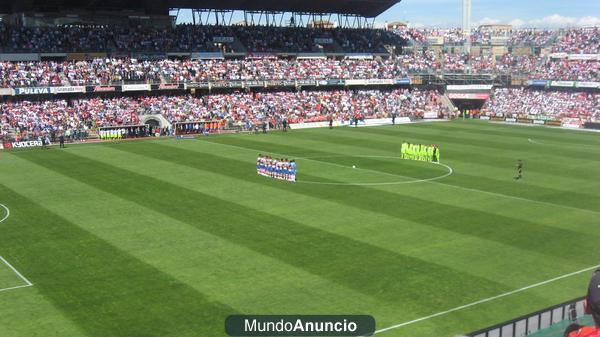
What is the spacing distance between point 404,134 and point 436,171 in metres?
20.3

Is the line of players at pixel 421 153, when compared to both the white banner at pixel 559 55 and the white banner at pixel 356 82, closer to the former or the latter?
the white banner at pixel 356 82

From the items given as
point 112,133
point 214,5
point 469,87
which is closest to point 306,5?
point 214,5

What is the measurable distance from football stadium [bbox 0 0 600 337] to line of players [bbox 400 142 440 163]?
0.52ft

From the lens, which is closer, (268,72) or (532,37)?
(268,72)

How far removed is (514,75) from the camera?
→ 3179 inches

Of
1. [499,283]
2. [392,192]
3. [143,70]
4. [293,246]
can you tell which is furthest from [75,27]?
[499,283]

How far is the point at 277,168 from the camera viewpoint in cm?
3484

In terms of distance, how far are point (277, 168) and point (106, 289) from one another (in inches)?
699

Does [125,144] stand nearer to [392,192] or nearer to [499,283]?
[392,192]

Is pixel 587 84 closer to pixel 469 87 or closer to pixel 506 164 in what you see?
pixel 469 87

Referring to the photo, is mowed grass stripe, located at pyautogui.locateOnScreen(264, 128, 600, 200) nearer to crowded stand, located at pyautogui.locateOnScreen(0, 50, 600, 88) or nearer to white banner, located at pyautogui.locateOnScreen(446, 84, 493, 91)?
crowded stand, located at pyautogui.locateOnScreen(0, 50, 600, 88)

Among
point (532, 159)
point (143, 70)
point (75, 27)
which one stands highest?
point (75, 27)

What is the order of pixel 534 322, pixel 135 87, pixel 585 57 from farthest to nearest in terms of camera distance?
pixel 585 57 < pixel 135 87 < pixel 534 322

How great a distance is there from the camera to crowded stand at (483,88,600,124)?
69312 millimetres
